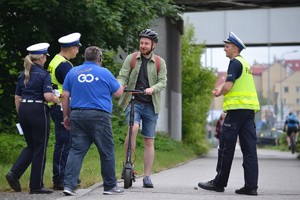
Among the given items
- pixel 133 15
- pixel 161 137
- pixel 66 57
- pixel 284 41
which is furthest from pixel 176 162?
pixel 284 41

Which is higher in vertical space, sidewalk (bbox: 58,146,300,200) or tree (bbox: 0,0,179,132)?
tree (bbox: 0,0,179,132)

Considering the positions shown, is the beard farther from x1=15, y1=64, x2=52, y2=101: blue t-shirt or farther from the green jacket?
x1=15, y1=64, x2=52, y2=101: blue t-shirt

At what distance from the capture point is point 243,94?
963cm

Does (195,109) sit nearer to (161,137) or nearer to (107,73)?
(161,137)

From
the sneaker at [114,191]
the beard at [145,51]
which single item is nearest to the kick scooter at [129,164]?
the beard at [145,51]

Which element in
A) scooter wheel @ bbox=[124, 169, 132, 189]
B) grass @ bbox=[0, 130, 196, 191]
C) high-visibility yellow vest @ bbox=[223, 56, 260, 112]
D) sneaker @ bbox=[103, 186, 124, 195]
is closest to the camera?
sneaker @ bbox=[103, 186, 124, 195]

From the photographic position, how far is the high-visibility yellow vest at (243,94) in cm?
962

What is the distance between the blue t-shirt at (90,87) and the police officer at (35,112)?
33cm

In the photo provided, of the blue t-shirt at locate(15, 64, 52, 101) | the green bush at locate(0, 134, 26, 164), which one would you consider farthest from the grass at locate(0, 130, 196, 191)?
the blue t-shirt at locate(15, 64, 52, 101)

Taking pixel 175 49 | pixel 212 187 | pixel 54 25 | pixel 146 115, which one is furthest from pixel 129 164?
pixel 175 49

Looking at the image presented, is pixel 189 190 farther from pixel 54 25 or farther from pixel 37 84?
pixel 54 25

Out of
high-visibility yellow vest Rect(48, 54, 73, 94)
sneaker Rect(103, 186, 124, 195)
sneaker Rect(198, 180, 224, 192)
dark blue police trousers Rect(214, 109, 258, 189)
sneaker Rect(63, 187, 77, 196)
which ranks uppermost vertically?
high-visibility yellow vest Rect(48, 54, 73, 94)

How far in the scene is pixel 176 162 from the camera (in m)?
18.6

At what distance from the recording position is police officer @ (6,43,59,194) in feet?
30.0
